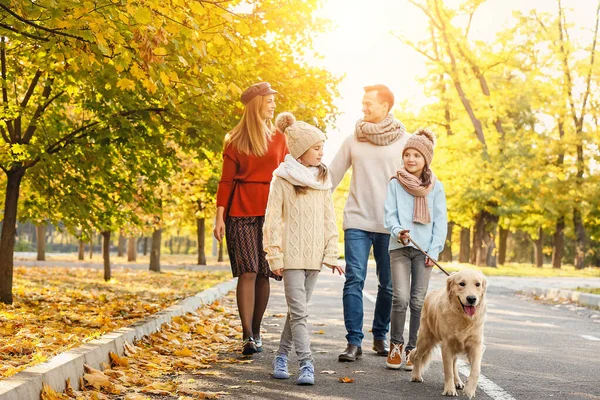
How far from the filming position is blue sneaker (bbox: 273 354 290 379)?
629 cm

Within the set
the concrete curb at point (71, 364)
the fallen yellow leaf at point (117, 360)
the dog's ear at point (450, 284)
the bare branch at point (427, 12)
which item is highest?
the bare branch at point (427, 12)

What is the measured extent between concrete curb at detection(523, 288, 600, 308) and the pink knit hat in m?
9.61

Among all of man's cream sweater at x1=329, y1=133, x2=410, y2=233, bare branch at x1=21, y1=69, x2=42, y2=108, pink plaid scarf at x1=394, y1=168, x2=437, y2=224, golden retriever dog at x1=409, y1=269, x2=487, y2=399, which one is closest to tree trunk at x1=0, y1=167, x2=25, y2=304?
bare branch at x1=21, y1=69, x2=42, y2=108

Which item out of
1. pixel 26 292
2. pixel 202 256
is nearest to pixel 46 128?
pixel 26 292

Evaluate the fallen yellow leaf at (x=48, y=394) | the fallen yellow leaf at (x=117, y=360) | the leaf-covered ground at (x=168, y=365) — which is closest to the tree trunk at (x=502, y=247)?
the leaf-covered ground at (x=168, y=365)

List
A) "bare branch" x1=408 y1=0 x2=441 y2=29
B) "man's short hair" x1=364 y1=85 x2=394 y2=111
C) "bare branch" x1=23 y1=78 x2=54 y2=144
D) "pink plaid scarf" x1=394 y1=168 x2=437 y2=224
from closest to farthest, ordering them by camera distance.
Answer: "pink plaid scarf" x1=394 y1=168 x2=437 y2=224, "man's short hair" x1=364 y1=85 x2=394 y2=111, "bare branch" x1=23 y1=78 x2=54 y2=144, "bare branch" x1=408 y1=0 x2=441 y2=29

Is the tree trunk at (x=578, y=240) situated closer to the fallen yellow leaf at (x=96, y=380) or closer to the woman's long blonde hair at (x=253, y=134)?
the woman's long blonde hair at (x=253, y=134)

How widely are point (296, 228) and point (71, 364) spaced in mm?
1905

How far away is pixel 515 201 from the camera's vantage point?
38969 millimetres

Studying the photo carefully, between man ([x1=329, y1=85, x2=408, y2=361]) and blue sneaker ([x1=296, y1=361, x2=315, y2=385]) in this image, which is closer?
blue sneaker ([x1=296, y1=361, x2=315, y2=385])

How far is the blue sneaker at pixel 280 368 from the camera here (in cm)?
629

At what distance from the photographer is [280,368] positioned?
631cm

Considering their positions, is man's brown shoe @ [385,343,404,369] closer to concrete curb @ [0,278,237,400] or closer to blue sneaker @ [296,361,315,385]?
blue sneaker @ [296,361,315,385]

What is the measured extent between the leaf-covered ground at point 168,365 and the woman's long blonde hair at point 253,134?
189 centimetres
